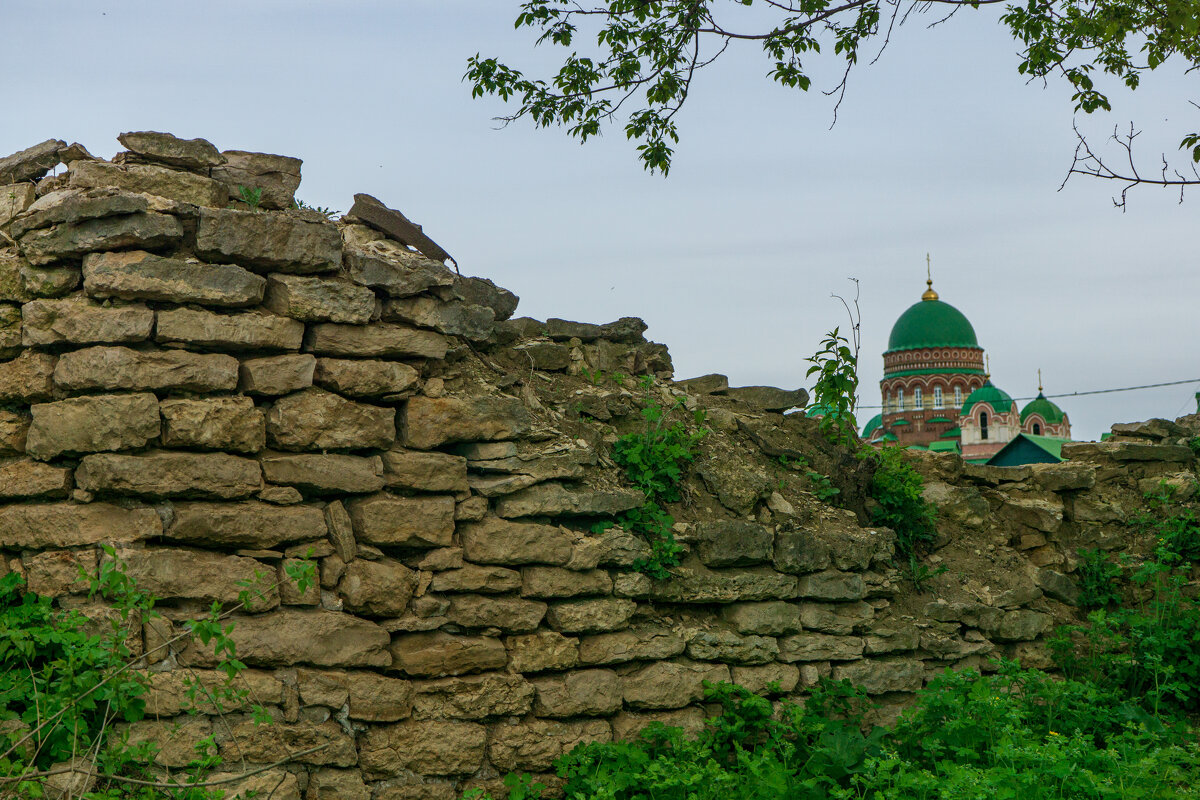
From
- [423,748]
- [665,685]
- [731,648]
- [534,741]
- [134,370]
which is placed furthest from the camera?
[731,648]

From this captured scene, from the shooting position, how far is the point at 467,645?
4637 mm

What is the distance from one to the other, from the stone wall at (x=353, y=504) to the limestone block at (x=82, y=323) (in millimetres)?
12

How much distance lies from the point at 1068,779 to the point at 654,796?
69.9 inches

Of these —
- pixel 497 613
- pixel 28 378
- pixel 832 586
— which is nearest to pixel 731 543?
pixel 832 586

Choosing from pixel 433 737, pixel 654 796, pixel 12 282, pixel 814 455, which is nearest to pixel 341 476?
pixel 433 737

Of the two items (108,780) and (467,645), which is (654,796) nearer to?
(467,645)

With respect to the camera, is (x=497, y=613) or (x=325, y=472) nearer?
(x=325, y=472)

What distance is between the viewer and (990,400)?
132 feet

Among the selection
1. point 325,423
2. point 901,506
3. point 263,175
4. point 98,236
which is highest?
point 263,175

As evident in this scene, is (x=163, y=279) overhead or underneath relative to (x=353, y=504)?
overhead

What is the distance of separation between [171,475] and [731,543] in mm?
2717

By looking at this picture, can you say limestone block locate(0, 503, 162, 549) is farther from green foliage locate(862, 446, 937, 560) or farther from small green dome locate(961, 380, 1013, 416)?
small green dome locate(961, 380, 1013, 416)

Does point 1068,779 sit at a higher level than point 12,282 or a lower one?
lower

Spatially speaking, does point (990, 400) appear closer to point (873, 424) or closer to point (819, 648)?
point (873, 424)
